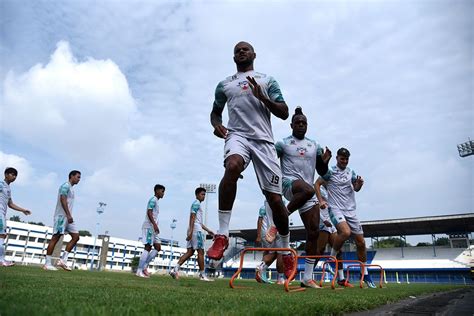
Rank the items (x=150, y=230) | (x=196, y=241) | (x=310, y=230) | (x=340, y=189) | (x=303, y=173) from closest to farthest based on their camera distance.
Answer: (x=310, y=230)
(x=303, y=173)
(x=340, y=189)
(x=150, y=230)
(x=196, y=241)

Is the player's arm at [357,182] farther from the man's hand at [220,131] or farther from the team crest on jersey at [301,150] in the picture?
the man's hand at [220,131]

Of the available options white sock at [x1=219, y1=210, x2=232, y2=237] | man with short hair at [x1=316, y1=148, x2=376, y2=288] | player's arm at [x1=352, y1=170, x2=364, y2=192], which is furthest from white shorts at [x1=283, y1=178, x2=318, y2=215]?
player's arm at [x1=352, y1=170, x2=364, y2=192]

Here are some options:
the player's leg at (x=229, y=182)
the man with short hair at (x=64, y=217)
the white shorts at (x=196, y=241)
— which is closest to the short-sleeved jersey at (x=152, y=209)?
the white shorts at (x=196, y=241)


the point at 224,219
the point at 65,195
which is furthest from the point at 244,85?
the point at 65,195

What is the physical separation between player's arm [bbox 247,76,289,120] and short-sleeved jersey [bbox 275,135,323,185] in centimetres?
163

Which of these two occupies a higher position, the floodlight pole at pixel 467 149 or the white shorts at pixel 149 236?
the floodlight pole at pixel 467 149

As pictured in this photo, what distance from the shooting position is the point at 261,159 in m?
3.89

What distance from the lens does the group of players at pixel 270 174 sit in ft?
12.5

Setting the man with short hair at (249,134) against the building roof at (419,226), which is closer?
the man with short hair at (249,134)

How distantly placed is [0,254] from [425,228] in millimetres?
44804

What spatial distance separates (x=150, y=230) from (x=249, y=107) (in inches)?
262

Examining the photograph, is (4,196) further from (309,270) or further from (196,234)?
(309,270)

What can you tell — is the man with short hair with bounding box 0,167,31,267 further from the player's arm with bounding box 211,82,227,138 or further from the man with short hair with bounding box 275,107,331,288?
the man with short hair with bounding box 275,107,331,288

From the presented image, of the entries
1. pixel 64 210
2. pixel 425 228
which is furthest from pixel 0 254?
pixel 425 228
